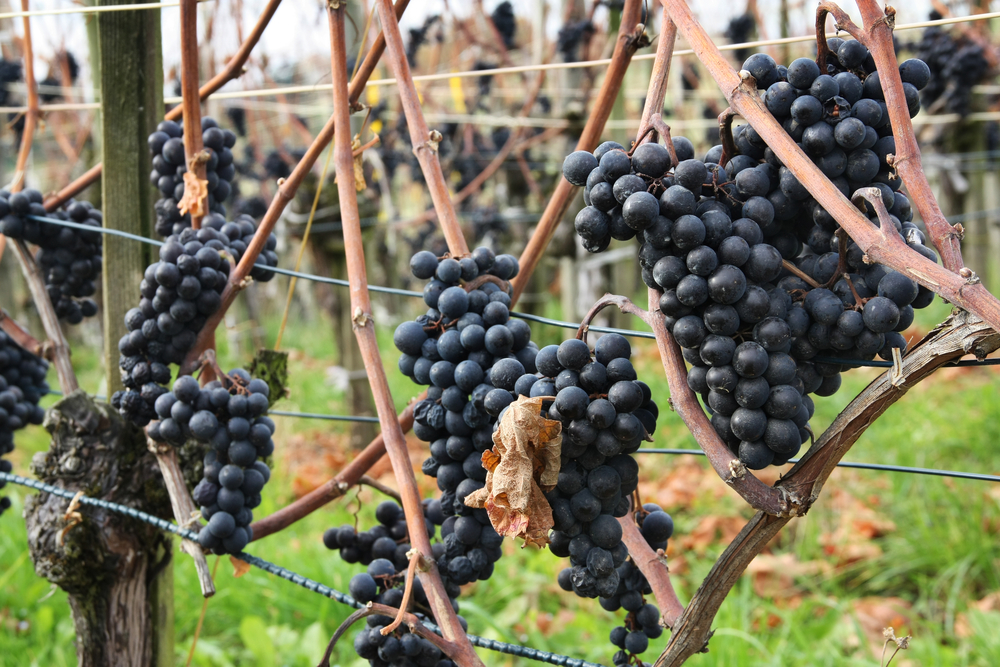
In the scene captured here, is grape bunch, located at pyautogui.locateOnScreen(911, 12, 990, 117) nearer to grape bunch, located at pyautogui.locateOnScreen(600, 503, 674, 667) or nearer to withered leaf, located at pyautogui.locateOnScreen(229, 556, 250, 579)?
grape bunch, located at pyautogui.locateOnScreen(600, 503, 674, 667)

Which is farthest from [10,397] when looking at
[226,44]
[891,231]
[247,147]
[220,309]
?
[247,147]

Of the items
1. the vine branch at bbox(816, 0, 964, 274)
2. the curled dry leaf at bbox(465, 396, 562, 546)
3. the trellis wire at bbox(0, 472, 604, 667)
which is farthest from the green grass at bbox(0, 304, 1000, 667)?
the vine branch at bbox(816, 0, 964, 274)

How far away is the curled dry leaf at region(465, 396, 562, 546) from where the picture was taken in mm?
726

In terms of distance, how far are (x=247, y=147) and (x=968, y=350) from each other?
274 inches

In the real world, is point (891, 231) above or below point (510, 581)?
above

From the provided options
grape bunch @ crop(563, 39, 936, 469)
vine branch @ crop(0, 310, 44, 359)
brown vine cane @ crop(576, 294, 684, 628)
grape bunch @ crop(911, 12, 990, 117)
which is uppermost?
grape bunch @ crop(911, 12, 990, 117)

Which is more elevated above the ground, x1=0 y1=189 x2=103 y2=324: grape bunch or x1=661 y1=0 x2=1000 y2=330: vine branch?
x1=661 y1=0 x2=1000 y2=330: vine branch

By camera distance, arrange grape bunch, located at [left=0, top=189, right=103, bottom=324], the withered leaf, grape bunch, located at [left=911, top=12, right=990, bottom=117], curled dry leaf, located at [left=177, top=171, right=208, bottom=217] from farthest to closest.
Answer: grape bunch, located at [left=911, top=12, right=990, bottom=117]
grape bunch, located at [left=0, top=189, right=103, bottom=324]
curled dry leaf, located at [left=177, top=171, right=208, bottom=217]
the withered leaf

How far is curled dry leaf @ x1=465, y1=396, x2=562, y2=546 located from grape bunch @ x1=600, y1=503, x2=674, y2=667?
23 cm

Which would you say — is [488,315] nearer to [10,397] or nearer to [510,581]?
[10,397]

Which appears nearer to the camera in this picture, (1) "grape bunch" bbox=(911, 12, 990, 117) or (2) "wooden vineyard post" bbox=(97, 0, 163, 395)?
(2) "wooden vineyard post" bbox=(97, 0, 163, 395)

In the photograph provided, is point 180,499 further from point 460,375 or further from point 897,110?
point 897,110

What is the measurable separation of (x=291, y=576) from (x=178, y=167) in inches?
30.0

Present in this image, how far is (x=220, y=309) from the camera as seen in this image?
1.21m
